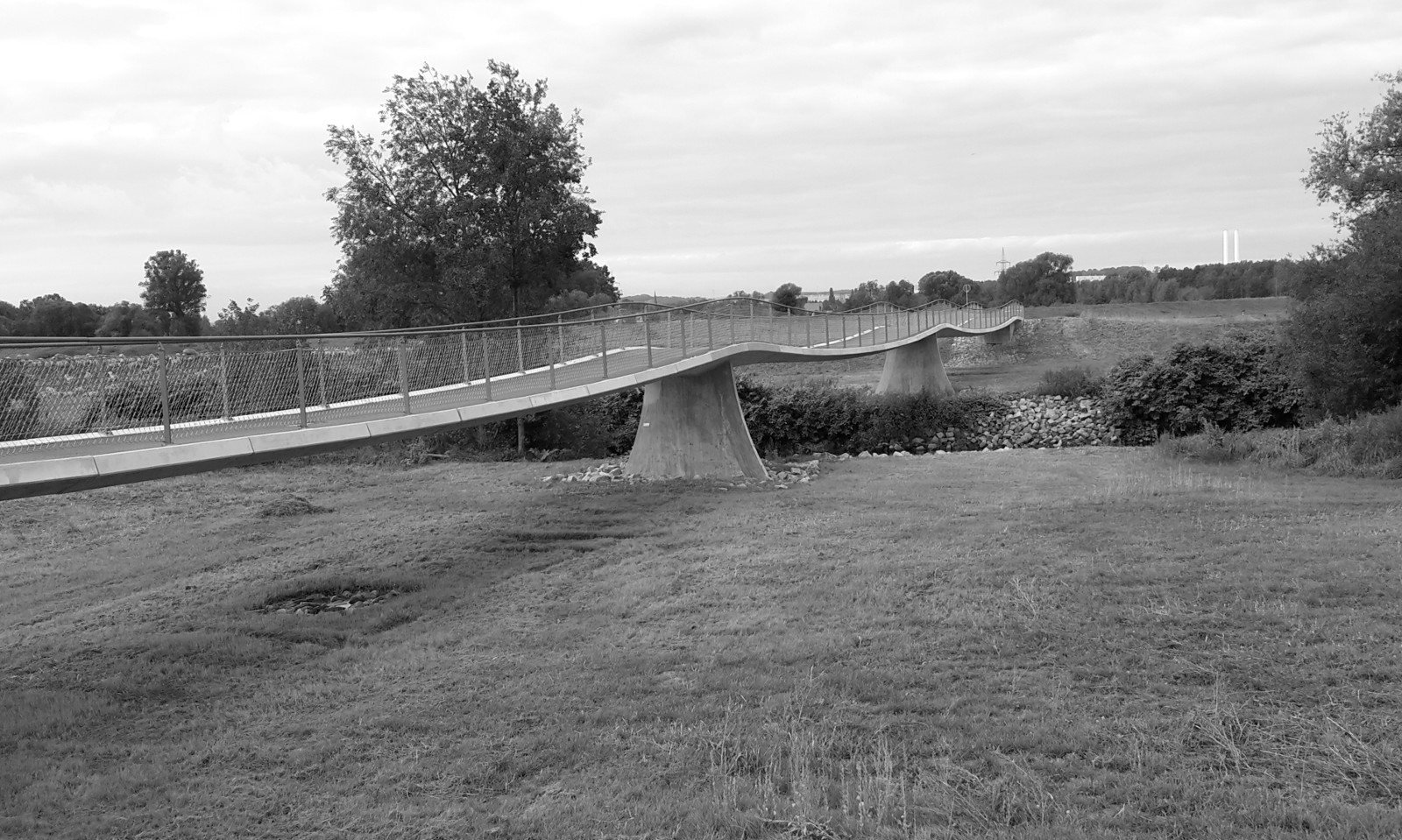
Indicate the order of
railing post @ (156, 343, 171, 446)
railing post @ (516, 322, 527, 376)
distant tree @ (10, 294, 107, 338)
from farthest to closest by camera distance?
distant tree @ (10, 294, 107, 338) < railing post @ (516, 322, 527, 376) < railing post @ (156, 343, 171, 446)

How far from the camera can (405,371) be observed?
13055 millimetres

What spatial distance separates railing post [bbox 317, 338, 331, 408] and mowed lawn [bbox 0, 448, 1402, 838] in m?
2.28

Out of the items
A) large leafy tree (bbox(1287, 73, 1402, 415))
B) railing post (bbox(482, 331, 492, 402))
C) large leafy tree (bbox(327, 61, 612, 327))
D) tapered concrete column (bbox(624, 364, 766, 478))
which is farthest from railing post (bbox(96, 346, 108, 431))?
large leafy tree (bbox(1287, 73, 1402, 415))

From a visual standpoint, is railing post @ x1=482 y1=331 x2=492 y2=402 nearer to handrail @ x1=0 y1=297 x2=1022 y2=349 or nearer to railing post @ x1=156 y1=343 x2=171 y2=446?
handrail @ x1=0 y1=297 x2=1022 y2=349

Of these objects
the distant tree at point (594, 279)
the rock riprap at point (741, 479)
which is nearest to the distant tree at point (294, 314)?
the distant tree at point (594, 279)

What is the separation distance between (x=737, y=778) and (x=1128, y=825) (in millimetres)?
2322

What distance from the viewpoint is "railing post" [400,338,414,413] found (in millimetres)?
12961

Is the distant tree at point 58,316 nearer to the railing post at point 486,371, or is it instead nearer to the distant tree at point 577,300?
the distant tree at point 577,300

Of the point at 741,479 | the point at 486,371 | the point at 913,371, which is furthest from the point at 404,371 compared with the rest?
the point at 913,371

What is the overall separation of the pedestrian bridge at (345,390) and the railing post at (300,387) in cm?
2

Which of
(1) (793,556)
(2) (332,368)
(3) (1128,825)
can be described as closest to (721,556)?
(1) (793,556)

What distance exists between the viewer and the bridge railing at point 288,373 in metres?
9.54

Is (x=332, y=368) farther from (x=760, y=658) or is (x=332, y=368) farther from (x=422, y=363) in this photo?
(x=760, y=658)

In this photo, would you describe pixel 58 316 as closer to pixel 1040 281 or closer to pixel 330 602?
pixel 330 602
